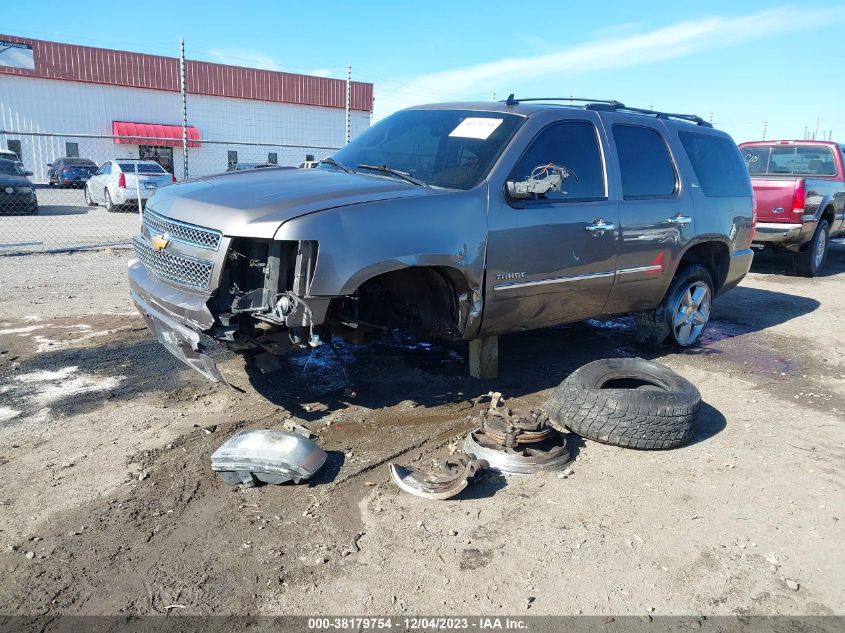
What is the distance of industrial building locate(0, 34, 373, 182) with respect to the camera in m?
31.1

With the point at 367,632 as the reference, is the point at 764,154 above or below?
above

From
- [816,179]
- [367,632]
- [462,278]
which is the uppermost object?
[816,179]

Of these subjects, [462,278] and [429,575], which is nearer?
[429,575]

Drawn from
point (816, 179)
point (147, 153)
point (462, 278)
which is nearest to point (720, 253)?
point (462, 278)

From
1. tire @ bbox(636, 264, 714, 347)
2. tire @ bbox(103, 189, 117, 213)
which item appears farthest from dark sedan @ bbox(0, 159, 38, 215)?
tire @ bbox(636, 264, 714, 347)

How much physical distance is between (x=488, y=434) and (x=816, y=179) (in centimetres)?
931

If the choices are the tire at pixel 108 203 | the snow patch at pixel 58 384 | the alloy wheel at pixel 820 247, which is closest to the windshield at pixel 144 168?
the tire at pixel 108 203

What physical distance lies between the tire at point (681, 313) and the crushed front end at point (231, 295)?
3353mm

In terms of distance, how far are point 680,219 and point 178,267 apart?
386 centimetres

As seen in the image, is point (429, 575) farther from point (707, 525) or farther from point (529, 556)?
point (707, 525)

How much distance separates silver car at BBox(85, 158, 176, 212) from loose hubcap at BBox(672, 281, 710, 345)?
45.7 ft

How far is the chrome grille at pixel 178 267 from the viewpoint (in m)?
3.50

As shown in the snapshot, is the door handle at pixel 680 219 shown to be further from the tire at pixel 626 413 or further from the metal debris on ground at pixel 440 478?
the metal debris on ground at pixel 440 478

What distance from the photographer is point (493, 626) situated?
2.37m
